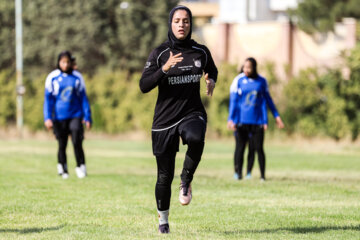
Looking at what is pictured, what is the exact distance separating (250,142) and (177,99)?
7.31 meters

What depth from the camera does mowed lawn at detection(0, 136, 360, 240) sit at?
27.6 ft

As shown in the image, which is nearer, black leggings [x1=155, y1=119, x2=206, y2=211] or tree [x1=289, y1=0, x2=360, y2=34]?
black leggings [x1=155, y1=119, x2=206, y2=211]

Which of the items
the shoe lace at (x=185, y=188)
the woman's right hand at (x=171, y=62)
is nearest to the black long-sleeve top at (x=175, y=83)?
the woman's right hand at (x=171, y=62)

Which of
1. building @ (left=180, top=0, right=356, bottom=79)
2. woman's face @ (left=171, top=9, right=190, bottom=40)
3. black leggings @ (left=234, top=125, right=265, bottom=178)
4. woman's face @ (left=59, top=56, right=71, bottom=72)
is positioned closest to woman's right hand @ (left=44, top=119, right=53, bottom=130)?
woman's face @ (left=59, top=56, right=71, bottom=72)

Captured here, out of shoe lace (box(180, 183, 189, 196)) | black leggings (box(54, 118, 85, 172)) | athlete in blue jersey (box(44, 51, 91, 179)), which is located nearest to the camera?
shoe lace (box(180, 183, 189, 196))

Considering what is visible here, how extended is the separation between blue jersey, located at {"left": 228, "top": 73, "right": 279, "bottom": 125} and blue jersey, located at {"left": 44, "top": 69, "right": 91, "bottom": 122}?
265 centimetres

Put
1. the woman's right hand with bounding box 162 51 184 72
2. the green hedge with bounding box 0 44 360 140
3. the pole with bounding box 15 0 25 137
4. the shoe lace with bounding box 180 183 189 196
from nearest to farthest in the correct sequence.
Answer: the woman's right hand with bounding box 162 51 184 72 → the shoe lace with bounding box 180 183 189 196 → the green hedge with bounding box 0 44 360 140 → the pole with bounding box 15 0 25 137

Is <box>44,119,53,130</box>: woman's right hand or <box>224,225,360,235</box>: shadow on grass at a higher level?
<box>44,119,53,130</box>: woman's right hand

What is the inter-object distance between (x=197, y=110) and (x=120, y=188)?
5.51m

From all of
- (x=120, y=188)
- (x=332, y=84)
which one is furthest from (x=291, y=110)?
(x=120, y=188)

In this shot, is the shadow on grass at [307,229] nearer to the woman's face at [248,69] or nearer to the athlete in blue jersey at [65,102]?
the woman's face at [248,69]

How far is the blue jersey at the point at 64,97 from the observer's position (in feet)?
47.3

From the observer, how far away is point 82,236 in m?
7.97

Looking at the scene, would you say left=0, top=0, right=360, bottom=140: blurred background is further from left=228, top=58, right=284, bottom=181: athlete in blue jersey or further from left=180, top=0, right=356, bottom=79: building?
left=228, top=58, right=284, bottom=181: athlete in blue jersey
